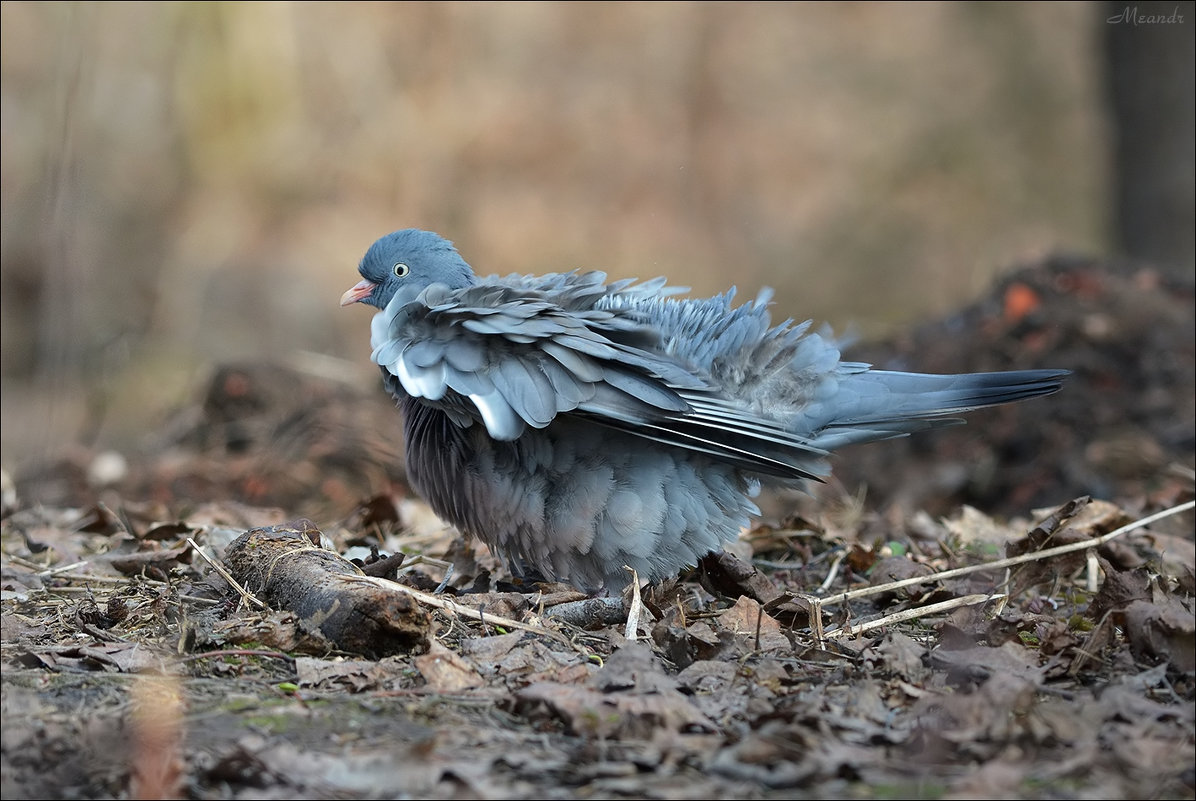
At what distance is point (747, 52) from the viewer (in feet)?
44.3

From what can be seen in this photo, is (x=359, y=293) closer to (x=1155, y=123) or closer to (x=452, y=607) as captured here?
(x=452, y=607)

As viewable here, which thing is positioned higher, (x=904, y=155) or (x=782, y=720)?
(x=904, y=155)

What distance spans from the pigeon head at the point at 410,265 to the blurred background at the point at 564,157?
14.3 ft

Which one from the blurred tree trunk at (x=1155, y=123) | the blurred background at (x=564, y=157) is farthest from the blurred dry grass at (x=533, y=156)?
the blurred tree trunk at (x=1155, y=123)

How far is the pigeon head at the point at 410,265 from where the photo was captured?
411cm

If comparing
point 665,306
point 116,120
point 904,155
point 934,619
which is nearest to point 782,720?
point 934,619

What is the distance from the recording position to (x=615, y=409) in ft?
10.6

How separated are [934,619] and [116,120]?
9487mm

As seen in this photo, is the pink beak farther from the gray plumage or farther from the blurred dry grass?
the blurred dry grass

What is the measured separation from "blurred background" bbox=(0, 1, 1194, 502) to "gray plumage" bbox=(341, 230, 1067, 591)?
5189 mm

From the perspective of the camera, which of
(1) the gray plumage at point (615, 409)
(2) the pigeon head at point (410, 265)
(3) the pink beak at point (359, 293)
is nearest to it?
(1) the gray plumage at point (615, 409)

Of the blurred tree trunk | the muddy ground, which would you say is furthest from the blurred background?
the muddy ground

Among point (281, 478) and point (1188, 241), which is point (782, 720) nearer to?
point (281, 478)

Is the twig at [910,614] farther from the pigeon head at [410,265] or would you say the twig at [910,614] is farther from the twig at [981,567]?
the pigeon head at [410,265]
